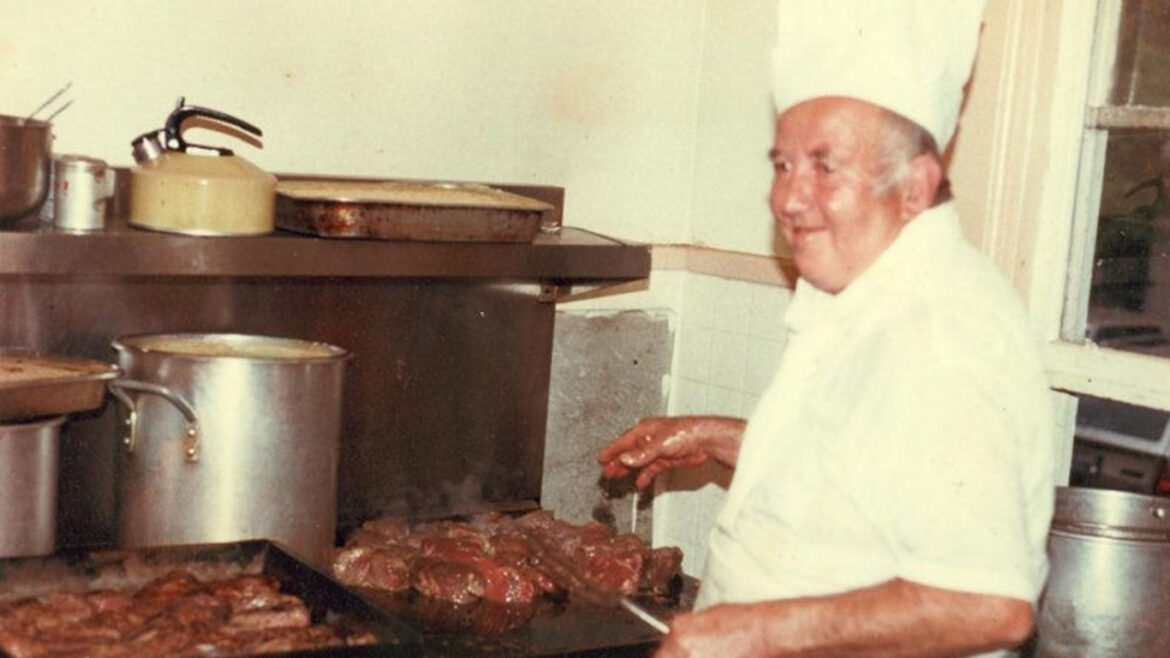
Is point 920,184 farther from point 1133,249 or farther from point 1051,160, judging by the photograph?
point 1133,249

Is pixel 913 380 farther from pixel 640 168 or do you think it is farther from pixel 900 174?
pixel 640 168

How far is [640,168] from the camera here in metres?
4.39

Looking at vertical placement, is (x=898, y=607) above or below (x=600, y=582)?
above

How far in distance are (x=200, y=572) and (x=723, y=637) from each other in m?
1.22

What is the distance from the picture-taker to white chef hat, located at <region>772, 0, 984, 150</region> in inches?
94.7

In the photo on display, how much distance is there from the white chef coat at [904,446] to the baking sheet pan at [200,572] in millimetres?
672

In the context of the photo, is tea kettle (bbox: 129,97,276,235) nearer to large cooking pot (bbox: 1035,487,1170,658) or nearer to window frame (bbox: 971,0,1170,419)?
window frame (bbox: 971,0,1170,419)

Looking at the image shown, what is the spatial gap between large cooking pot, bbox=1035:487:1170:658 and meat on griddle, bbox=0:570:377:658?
1.40 m

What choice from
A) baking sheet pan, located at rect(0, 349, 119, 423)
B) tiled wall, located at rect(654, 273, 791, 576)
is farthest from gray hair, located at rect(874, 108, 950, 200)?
tiled wall, located at rect(654, 273, 791, 576)

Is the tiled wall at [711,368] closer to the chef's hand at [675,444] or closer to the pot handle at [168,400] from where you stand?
the chef's hand at [675,444]

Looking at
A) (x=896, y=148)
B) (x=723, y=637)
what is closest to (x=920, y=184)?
(x=896, y=148)

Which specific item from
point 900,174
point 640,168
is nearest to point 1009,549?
point 900,174

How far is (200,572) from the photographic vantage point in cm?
301

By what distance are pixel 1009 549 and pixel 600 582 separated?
141 centimetres
